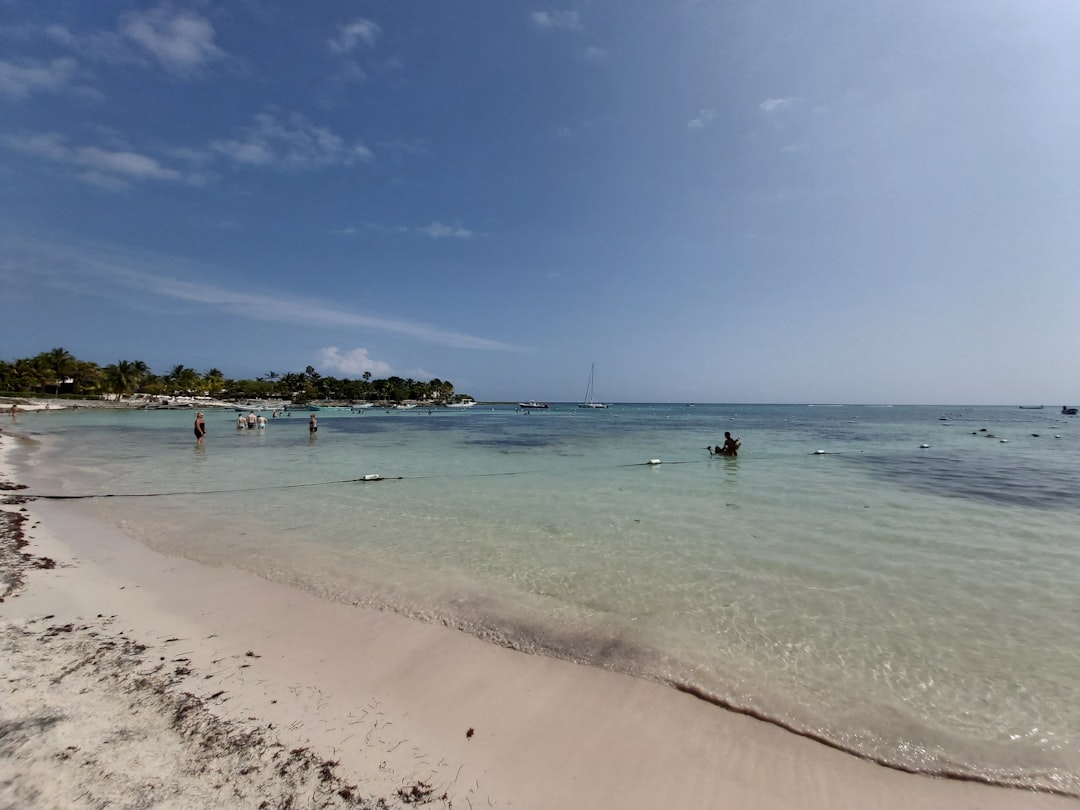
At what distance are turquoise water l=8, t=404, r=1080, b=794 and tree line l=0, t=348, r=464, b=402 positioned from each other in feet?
337

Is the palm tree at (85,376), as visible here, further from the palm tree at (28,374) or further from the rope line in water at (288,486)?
the rope line in water at (288,486)

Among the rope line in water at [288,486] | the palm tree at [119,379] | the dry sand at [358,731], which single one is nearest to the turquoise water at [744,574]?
the rope line in water at [288,486]

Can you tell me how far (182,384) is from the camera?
120m

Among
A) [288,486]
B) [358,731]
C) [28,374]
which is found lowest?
[288,486]

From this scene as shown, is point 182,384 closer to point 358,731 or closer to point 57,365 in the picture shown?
point 57,365

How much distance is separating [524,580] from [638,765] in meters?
3.65

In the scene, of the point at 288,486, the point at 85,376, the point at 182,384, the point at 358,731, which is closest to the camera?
the point at 358,731

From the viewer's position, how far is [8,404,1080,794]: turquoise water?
4.15 metres

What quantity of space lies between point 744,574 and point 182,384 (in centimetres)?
14877

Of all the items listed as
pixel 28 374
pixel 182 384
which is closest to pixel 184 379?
pixel 182 384

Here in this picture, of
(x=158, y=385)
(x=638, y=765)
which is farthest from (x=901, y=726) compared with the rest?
(x=158, y=385)

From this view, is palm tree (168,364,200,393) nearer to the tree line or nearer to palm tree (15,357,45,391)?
the tree line

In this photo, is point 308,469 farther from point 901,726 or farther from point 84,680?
point 901,726

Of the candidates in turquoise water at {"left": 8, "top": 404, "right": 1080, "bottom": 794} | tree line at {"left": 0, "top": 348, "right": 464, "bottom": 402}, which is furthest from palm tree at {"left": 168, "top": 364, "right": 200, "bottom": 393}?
turquoise water at {"left": 8, "top": 404, "right": 1080, "bottom": 794}
